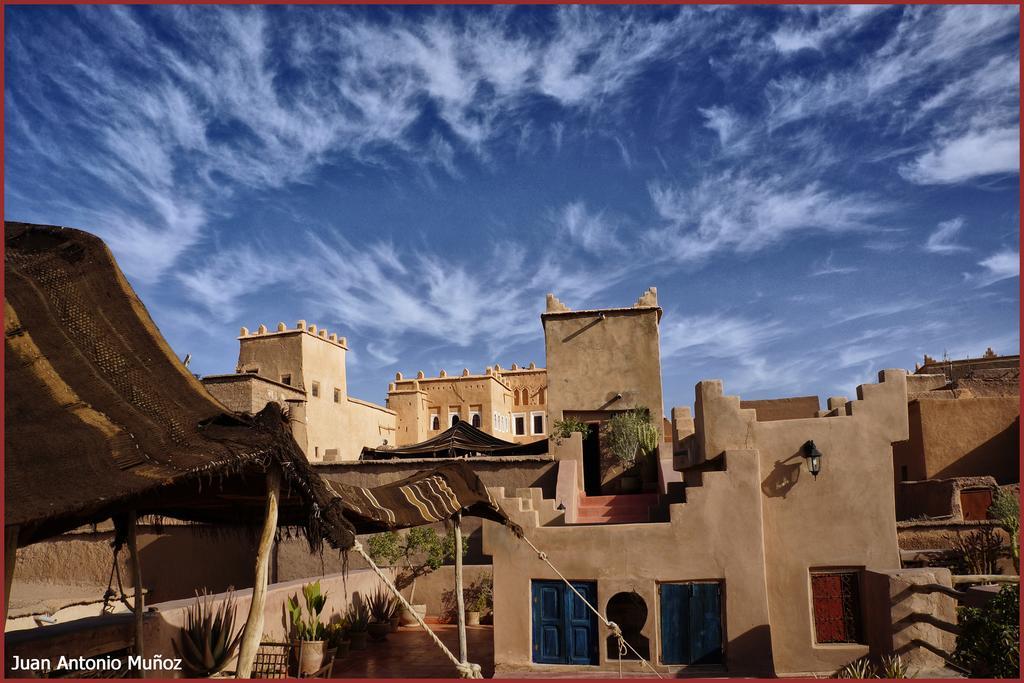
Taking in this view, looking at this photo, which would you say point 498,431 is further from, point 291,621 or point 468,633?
point 291,621

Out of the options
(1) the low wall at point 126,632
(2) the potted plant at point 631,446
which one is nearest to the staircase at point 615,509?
(2) the potted plant at point 631,446

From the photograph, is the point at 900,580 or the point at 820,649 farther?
the point at 820,649

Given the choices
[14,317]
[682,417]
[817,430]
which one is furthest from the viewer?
[682,417]

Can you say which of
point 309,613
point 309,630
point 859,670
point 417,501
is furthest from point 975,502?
point 417,501

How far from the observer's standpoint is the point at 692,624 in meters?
13.2

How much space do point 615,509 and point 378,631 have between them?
6230mm

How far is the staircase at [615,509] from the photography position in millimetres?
17922

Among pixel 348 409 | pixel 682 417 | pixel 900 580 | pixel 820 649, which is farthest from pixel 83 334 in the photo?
pixel 348 409

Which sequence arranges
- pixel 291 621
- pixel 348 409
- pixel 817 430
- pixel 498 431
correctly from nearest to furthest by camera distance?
pixel 291 621
pixel 817 430
pixel 348 409
pixel 498 431

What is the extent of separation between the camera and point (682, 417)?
1842 centimetres

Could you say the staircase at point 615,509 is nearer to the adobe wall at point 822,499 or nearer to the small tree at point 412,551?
the small tree at point 412,551

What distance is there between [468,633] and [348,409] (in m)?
26.9

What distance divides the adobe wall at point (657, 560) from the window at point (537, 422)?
127 feet

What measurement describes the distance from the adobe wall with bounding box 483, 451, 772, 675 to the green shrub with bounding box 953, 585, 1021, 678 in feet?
12.7
